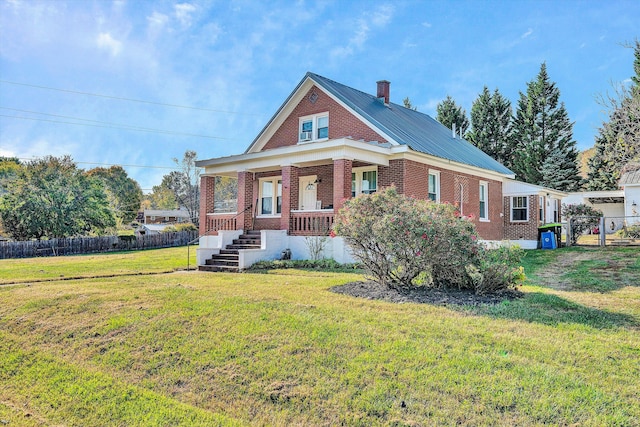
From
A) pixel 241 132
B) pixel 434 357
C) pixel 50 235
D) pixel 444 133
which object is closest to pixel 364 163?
pixel 444 133

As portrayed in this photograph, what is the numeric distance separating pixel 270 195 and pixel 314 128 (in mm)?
3414

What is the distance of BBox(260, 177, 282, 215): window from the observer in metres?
18.9

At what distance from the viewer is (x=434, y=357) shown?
514cm

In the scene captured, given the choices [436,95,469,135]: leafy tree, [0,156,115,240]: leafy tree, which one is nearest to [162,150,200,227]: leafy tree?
[0,156,115,240]: leafy tree

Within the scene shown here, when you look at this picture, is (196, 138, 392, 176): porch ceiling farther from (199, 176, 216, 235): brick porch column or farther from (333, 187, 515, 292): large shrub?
(333, 187, 515, 292): large shrub

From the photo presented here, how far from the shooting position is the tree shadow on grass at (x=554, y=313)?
6.46 metres

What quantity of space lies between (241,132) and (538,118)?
26.8 meters

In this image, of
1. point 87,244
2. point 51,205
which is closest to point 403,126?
point 87,244

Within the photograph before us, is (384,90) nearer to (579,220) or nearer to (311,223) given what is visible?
(311,223)

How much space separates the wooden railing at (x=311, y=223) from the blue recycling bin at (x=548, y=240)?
10.0 metres

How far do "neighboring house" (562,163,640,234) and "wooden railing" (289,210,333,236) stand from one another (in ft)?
45.3

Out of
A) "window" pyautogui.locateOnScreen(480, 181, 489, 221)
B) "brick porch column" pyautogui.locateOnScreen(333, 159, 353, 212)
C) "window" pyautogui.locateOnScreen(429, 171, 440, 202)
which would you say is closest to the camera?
"brick porch column" pyautogui.locateOnScreen(333, 159, 353, 212)

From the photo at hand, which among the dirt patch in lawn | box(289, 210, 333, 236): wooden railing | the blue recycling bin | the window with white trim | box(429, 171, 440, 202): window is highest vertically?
the window with white trim

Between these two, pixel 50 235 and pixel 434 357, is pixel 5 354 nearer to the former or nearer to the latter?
pixel 434 357
